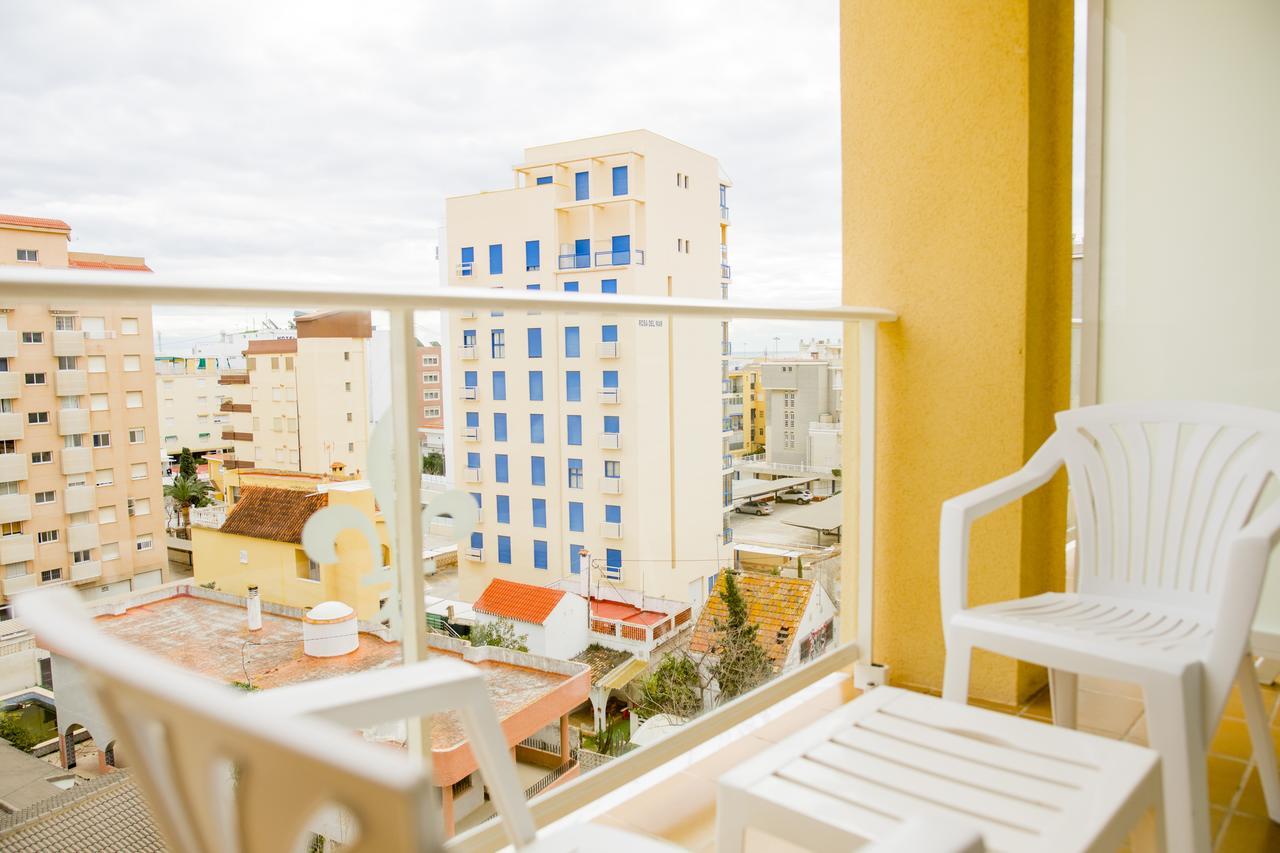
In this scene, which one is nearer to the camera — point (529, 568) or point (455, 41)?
point (529, 568)

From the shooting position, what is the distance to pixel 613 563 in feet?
7.04

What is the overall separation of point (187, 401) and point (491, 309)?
52 cm

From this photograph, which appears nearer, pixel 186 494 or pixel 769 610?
pixel 186 494

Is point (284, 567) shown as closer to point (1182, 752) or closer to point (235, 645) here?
point (235, 645)

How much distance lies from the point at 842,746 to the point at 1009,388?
1533 mm

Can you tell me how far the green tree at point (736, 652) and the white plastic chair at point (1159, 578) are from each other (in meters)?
0.70

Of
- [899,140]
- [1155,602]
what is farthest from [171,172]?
[1155,602]

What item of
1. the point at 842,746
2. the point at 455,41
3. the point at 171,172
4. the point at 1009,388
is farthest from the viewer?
the point at 455,41

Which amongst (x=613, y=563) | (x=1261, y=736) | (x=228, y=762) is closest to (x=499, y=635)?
(x=613, y=563)

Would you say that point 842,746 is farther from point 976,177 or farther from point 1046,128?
point 1046,128

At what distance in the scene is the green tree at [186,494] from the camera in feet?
4.68

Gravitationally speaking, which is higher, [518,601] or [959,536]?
[959,536]

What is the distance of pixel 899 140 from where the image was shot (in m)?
2.65

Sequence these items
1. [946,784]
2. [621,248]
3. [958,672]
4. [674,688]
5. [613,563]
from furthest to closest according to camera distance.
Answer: [621,248]
[674,688]
[613,563]
[958,672]
[946,784]
